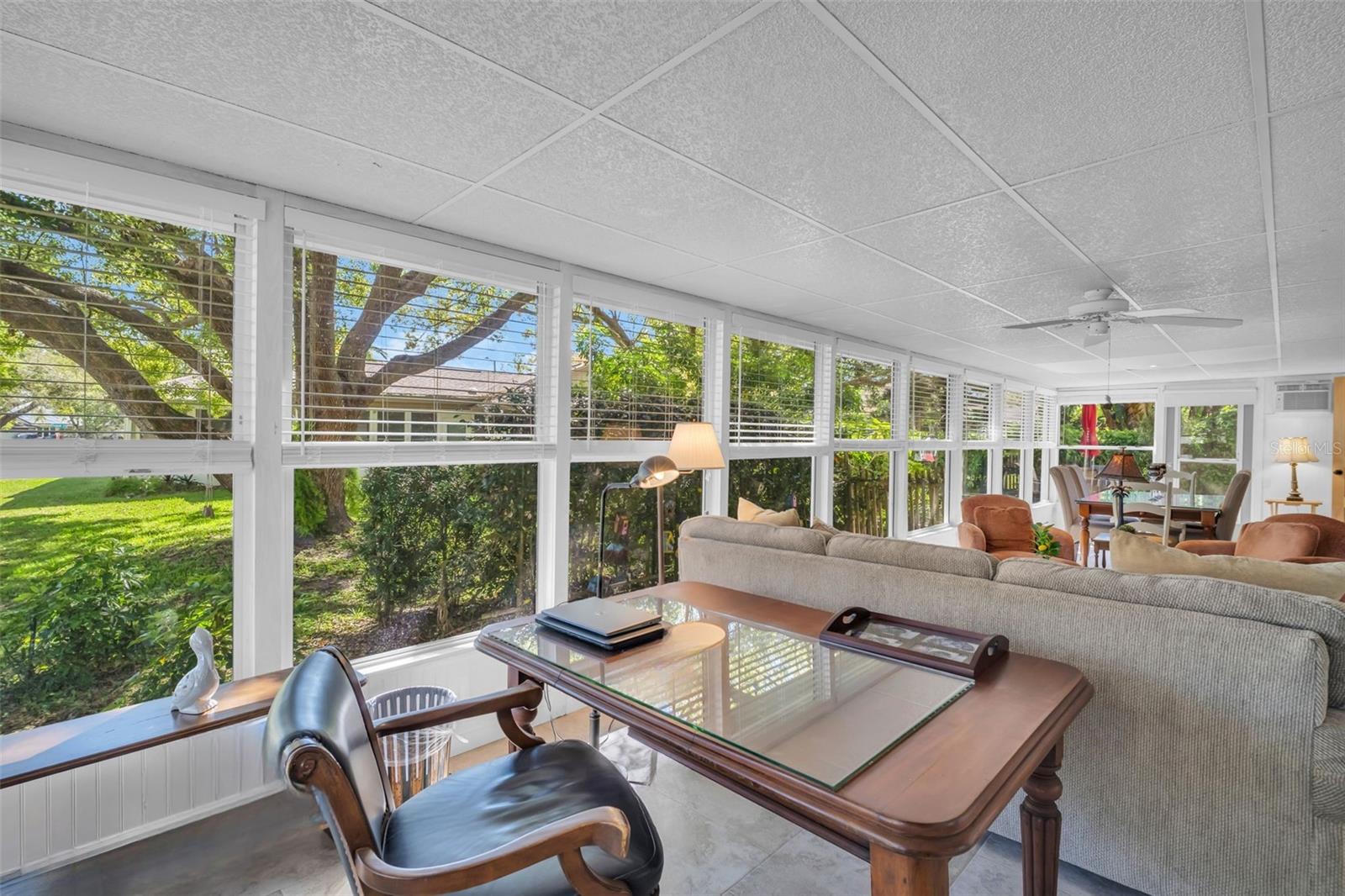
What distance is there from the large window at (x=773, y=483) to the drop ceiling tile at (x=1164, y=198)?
7.70ft

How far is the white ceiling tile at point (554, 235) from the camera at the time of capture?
238cm

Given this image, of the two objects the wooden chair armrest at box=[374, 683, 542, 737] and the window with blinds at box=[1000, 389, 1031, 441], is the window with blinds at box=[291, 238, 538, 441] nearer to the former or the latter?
the wooden chair armrest at box=[374, 683, 542, 737]

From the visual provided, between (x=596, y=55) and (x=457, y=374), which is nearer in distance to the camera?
(x=596, y=55)

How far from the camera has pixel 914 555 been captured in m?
2.08

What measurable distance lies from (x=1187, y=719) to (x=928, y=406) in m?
4.97

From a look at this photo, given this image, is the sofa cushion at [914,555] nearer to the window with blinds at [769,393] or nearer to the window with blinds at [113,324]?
the window with blinds at [769,393]

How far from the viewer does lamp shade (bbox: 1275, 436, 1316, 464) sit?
267 inches

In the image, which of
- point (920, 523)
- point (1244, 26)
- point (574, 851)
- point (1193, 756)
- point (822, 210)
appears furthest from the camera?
point (920, 523)

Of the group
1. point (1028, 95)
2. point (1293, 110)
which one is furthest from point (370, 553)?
point (1293, 110)

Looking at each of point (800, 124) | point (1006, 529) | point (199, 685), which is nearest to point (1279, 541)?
point (1006, 529)

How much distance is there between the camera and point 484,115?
66.0 inches

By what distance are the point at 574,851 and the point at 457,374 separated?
2.19m

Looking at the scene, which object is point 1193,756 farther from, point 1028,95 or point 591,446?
point 591,446

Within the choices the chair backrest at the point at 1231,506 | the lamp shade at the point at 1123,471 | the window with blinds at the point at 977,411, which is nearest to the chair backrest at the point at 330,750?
the lamp shade at the point at 1123,471
